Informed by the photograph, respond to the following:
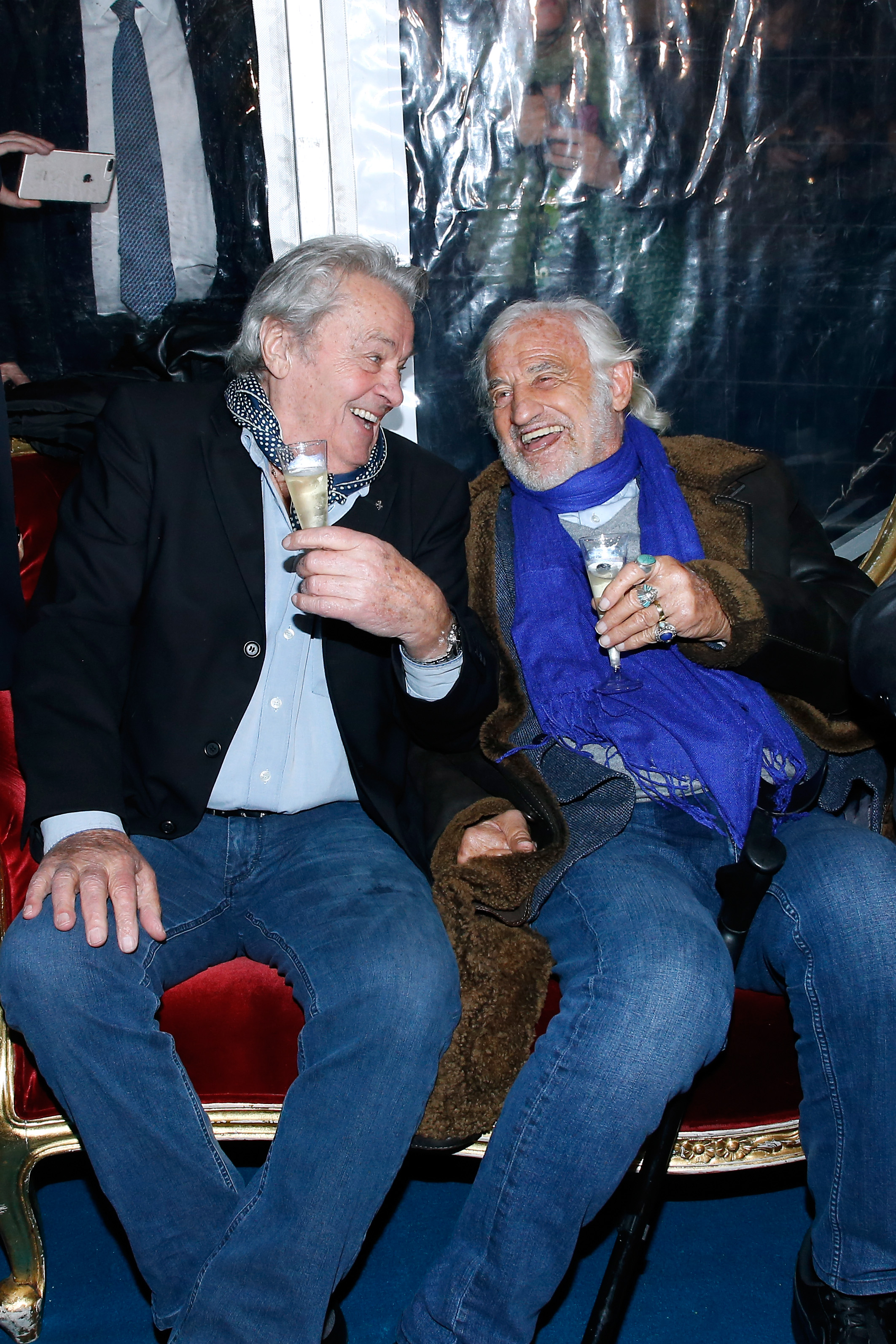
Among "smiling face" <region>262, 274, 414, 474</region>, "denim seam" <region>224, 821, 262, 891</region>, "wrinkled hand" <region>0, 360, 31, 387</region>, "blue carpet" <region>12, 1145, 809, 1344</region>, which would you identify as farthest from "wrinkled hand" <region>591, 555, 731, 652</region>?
"wrinkled hand" <region>0, 360, 31, 387</region>

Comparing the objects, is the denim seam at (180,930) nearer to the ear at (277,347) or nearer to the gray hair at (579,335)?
the ear at (277,347)

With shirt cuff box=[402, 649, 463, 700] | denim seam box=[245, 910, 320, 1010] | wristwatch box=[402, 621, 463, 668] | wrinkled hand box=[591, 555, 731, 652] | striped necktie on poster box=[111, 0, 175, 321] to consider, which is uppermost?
striped necktie on poster box=[111, 0, 175, 321]

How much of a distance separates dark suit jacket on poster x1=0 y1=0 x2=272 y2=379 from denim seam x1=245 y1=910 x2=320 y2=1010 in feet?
5.90

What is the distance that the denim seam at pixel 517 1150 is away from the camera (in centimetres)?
155

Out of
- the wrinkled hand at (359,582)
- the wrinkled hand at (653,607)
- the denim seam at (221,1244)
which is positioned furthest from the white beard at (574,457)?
the denim seam at (221,1244)

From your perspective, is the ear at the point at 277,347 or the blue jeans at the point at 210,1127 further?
the ear at the point at 277,347

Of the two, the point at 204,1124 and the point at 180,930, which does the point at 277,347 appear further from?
the point at 204,1124

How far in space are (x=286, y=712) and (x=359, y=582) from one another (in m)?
0.37

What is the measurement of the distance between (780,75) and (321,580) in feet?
6.67

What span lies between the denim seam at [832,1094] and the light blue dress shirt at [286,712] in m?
0.79

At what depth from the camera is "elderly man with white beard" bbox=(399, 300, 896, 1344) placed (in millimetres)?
1572

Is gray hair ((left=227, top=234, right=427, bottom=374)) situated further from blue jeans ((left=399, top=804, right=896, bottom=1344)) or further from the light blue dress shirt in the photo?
blue jeans ((left=399, top=804, right=896, bottom=1344))

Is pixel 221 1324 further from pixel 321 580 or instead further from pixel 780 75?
pixel 780 75

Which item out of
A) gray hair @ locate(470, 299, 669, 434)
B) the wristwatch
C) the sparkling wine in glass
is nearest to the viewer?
the sparkling wine in glass
